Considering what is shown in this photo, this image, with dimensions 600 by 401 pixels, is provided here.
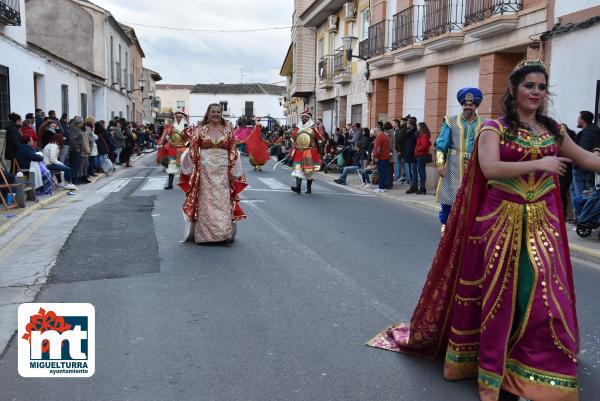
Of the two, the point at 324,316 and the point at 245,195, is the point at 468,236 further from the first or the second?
the point at 245,195

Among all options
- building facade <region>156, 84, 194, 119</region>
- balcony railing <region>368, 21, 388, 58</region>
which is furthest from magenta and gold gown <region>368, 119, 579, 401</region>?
building facade <region>156, 84, 194, 119</region>

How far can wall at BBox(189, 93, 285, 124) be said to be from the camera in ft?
289

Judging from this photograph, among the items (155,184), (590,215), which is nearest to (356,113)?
(155,184)

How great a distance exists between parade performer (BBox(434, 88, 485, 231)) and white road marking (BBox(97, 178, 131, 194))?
983 cm

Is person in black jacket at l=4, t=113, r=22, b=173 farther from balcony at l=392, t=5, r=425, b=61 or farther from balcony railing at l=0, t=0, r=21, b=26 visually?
balcony at l=392, t=5, r=425, b=61

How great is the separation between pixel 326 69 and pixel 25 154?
20589 millimetres

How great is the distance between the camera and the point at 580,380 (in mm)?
4031

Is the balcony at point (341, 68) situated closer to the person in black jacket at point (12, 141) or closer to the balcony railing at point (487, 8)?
the balcony railing at point (487, 8)

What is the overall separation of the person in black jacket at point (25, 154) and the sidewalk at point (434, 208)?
7.73m

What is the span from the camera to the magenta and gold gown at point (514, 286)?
135 inches

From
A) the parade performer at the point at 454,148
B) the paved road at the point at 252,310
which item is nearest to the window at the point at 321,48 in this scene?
the paved road at the point at 252,310

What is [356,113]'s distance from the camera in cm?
Answer: 2686

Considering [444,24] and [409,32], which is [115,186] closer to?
[444,24]

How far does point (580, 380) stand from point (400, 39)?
17.3m
